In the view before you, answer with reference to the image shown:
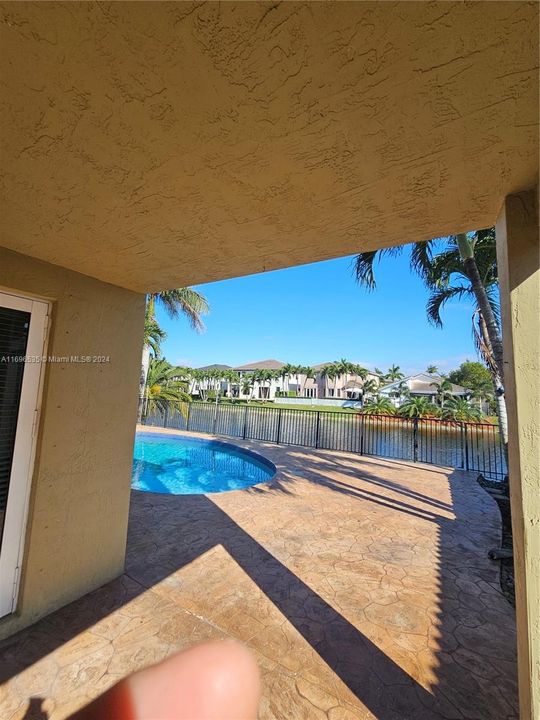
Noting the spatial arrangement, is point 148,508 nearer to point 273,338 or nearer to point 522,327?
point 522,327

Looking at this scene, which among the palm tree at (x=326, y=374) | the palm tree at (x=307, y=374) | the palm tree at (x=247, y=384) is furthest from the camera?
the palm tree at (x=307, y=374)

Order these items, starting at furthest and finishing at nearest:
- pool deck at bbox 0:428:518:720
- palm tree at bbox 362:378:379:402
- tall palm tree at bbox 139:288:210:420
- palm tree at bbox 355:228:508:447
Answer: palm tree at bbox 362:378:379:402 < tall palm tree at bbox 139:288:210:420 < palm tree at bbox 355:228:508:447 < pool deck at bbox 0:428:518:720

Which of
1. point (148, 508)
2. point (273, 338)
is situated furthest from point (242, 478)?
point (273, 338)

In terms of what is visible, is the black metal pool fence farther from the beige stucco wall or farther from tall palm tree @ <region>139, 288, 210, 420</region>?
the beige stucco wall

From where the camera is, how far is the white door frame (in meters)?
2.34

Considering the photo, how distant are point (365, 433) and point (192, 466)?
595cm

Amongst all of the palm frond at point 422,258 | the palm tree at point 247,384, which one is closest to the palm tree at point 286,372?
the palm tree at point 247,384

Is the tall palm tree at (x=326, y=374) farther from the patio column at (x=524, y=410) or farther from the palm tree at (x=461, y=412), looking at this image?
the patio column at (x=524, y=410)

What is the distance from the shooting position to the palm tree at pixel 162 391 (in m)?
14.8

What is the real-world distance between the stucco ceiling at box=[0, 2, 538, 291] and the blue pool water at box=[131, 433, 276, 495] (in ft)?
21.8

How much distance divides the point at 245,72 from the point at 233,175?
46 cm

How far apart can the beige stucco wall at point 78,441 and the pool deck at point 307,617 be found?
0.28 m

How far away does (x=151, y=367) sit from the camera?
1530 cm

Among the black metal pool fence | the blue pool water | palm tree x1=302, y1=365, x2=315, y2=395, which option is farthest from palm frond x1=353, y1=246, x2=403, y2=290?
palm tree x1=302, y1=365, x2=315, y2=395
